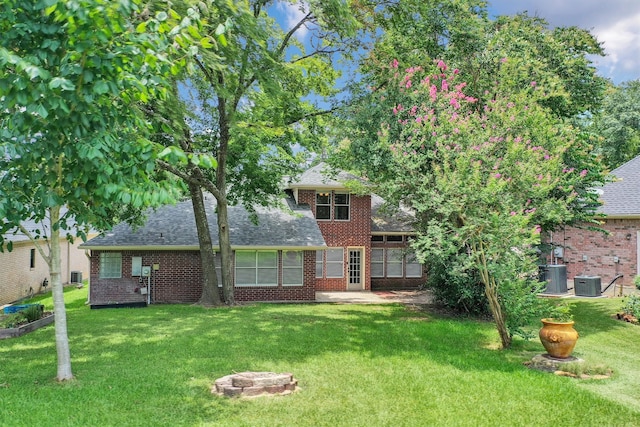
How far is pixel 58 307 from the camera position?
7.74 metres

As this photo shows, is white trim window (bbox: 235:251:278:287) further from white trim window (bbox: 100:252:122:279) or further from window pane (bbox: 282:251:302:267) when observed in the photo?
white trim window (bbox: 100:252:122:279)

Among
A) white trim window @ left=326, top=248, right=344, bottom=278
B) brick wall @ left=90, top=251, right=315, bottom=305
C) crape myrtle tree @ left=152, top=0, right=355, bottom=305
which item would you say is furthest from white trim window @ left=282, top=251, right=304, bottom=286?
white trim window @ left=326, top=248, right=344, bottom=278

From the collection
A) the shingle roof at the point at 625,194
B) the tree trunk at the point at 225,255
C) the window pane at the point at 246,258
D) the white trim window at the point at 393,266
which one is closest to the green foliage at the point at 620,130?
the shingle roof at the point at 625,194

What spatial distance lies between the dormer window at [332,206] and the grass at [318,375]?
9.24 meters

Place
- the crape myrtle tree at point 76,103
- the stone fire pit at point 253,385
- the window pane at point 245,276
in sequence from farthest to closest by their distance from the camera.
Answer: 1. the window pane at point 245,276
2. the stone fire pit at point 253,385
3. the crape myrtle tree at point 76,103

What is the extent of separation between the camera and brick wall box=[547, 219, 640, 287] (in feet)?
66.5

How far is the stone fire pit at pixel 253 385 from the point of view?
746cm

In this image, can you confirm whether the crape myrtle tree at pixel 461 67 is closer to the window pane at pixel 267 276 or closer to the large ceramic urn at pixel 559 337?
the large ceramic urn at pixel 559 337

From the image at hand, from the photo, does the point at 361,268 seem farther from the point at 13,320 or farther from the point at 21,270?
the point at 21,270

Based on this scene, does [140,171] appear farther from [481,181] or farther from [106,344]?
[481,181]

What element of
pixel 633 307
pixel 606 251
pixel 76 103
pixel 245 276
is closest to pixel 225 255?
pixel 245 276

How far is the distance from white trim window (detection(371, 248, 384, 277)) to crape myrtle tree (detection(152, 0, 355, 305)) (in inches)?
268

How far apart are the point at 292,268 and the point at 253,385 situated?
12.9m

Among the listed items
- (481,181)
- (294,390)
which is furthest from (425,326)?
(294,390)
